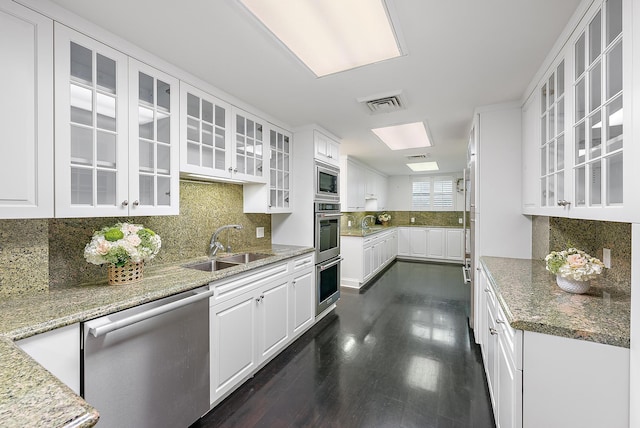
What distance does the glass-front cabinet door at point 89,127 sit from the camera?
53.9 inches

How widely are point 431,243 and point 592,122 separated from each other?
5871mm

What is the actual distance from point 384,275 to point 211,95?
14.5 ft

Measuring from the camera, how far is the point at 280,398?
6.41ft

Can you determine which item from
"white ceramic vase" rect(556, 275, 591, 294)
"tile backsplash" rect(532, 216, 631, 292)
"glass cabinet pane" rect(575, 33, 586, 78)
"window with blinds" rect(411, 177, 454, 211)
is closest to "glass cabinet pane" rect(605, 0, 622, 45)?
"glass cabinet pane" rect(575, 33, 586, 78)

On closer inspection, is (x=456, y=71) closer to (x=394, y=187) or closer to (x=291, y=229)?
(x=291, y=229)

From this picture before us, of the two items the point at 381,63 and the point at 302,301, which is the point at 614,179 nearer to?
the point at 381,63

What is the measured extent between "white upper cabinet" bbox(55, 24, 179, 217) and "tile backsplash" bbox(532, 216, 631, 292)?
107 inches

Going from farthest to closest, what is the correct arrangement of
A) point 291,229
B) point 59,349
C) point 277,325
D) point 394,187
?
point 394,187 → point 291,229 → point 277,325 → point 59,349

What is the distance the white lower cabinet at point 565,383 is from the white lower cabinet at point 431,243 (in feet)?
18.7

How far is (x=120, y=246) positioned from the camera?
1520 mm

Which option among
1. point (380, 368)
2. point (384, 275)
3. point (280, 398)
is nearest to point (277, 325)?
point (280, 398)

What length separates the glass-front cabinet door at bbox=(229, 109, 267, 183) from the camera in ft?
8.07

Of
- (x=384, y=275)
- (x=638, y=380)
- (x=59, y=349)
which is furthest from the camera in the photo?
(x=384, y=275)

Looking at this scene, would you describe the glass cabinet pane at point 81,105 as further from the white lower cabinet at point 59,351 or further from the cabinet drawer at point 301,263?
the cabinet drawer at point 301,263
